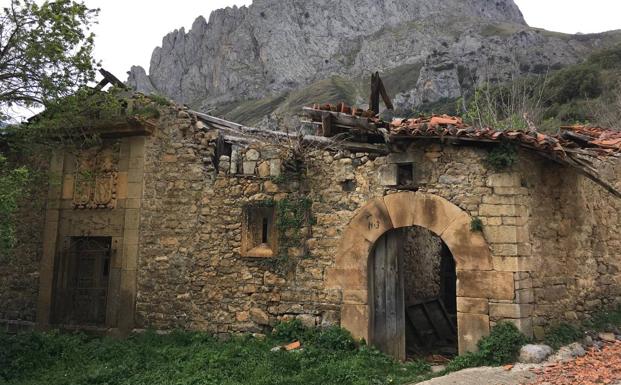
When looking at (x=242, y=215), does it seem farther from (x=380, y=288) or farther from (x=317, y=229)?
(x=380, y=288)

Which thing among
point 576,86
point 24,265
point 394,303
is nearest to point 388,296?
point 394,303

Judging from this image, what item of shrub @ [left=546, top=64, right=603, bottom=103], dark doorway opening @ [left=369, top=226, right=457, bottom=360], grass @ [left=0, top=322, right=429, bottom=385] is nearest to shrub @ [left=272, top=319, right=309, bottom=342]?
grass @ [left=0, top=322, right=429, bottom=385]

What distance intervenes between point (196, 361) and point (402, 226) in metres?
3.26

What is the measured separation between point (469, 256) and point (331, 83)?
184 ft

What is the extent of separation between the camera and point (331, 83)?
197 feet

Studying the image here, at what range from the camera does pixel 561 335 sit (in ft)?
19.2

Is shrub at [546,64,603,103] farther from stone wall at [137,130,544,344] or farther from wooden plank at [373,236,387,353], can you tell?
wooden plank at [373,236,387,353]

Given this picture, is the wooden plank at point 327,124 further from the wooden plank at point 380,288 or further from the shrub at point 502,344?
the shrub at point 502,344

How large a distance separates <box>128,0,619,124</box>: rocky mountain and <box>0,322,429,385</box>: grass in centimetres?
4321

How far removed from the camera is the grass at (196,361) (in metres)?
5.66

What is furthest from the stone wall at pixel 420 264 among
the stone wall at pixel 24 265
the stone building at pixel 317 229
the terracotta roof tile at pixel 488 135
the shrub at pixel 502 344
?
the stone wall at pixel 24 265

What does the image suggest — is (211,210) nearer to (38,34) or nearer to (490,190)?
(38,34)

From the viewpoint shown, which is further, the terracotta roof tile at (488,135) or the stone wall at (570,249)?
the stone wall at (570,249)

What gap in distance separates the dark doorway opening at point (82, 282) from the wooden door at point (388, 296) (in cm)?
447
